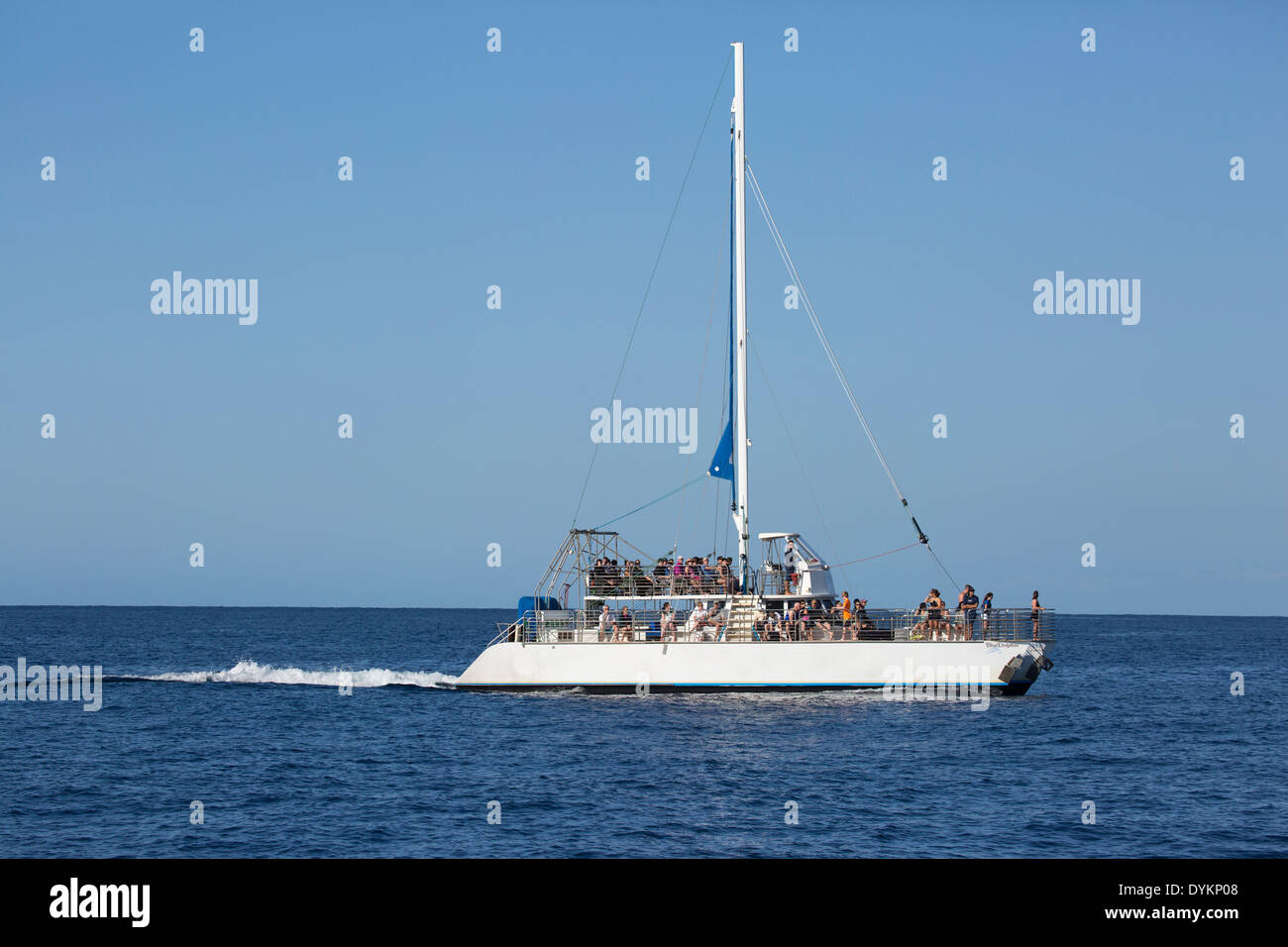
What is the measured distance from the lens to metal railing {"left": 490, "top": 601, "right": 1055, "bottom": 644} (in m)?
38.3

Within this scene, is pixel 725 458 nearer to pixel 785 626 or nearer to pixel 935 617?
pixel 785 626

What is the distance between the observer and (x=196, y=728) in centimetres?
A: 3622

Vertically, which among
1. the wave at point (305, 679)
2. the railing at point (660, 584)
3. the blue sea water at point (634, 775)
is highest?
the railing at point (660, 584)

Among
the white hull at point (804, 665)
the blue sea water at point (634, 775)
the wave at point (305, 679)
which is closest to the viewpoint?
the blue sea water at point (634, 775)

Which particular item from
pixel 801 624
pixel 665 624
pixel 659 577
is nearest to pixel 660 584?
pixel 659 577

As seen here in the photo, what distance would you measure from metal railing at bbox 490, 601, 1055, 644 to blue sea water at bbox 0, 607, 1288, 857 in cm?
213

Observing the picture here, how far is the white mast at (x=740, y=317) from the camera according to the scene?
42062mm

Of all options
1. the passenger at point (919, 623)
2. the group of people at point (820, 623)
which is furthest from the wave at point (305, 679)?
the passenger at point (919, 623)

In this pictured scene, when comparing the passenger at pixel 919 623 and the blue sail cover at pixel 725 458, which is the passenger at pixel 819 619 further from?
the blue sail cover at pixel 725 458

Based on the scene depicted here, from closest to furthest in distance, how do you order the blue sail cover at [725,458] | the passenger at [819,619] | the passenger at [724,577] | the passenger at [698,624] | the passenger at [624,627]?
the passenger at [819,619] → the passenger at [698,624] → the passenger at [624,627] → the passenger at [724,577] → the blue sail cover at [725,458]

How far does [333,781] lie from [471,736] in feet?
23.6

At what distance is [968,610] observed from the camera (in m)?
38.2
